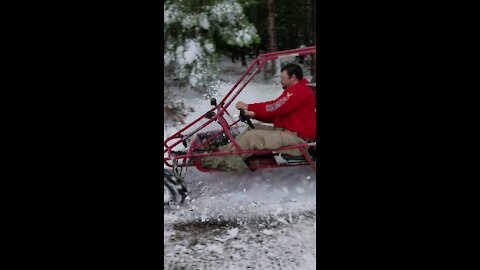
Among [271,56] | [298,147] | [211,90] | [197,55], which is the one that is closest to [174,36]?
[197,55]

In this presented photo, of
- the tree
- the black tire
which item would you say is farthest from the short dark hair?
the black tire

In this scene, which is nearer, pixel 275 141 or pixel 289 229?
pixel 289 229

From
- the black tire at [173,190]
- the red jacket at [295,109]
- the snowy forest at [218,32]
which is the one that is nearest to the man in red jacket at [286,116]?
the red jacket at [295,109]

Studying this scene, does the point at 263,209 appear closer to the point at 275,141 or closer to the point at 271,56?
the point at 275,141

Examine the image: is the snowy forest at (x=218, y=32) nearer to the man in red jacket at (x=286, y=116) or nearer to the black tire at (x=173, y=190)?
the man in red jacket at (x=286, y=116)

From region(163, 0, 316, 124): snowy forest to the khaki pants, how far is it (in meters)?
0.36

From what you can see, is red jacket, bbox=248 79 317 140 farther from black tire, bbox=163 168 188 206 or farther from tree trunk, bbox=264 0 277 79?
black tire, bbox=163 168 188 206

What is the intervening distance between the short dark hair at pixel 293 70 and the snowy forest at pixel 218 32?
5 centimetres

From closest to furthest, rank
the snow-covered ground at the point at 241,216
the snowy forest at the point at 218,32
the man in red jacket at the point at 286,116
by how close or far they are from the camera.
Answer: the snow-covered ground at the point at 241,216
the snowy forest at the point at 218,32
the man in red jacket at the point at 286,116

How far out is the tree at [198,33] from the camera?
204 centimetres

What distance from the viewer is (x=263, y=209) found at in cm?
204

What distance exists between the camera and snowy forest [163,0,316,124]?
2.04 m

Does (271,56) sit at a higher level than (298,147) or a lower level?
higher

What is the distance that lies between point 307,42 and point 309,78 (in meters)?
0.19
